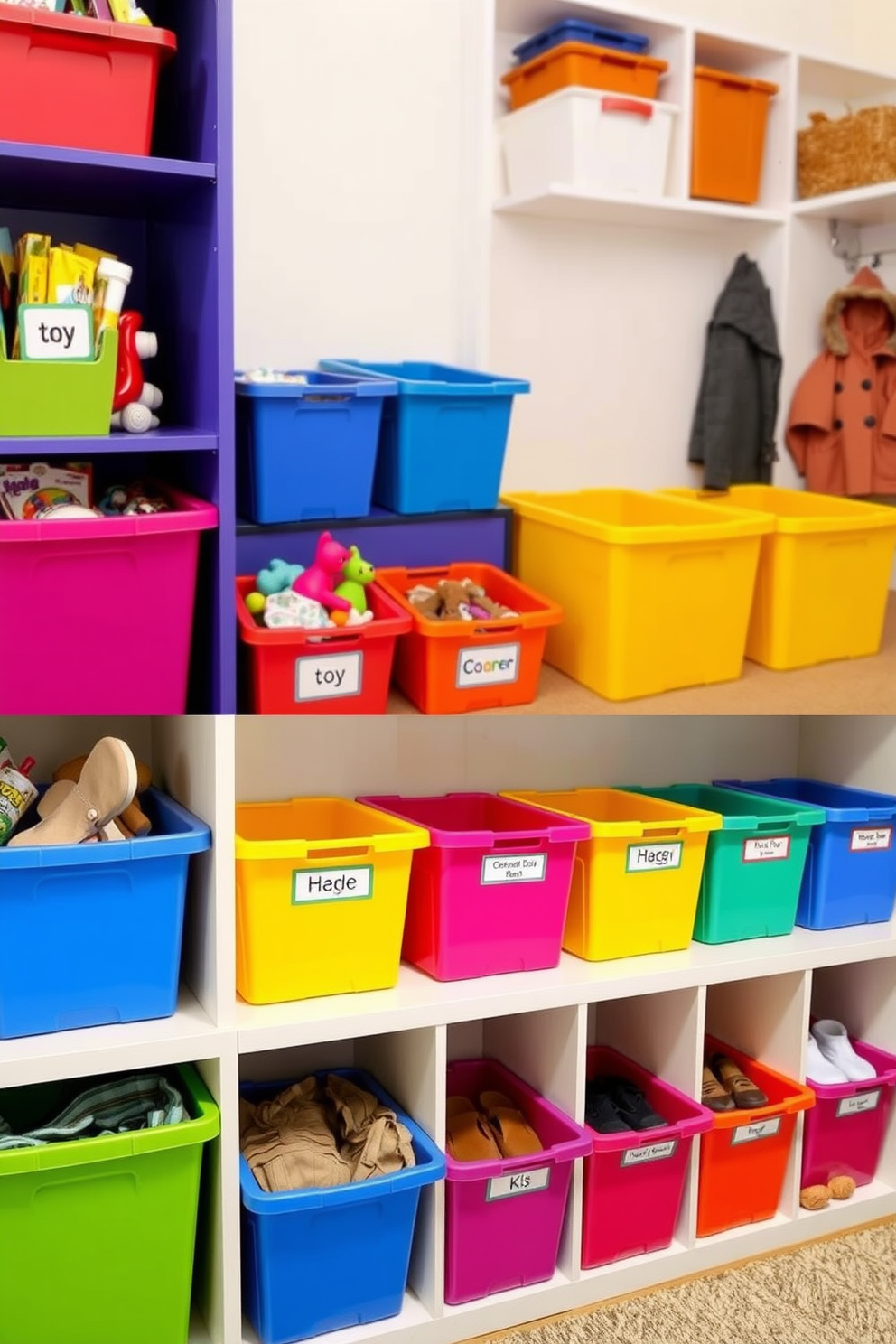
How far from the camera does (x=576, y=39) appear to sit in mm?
2760

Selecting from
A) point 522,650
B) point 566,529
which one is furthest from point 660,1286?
point 566,529

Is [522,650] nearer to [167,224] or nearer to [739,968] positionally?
[739,968]

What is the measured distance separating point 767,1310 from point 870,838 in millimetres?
755

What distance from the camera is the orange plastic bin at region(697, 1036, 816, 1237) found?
187 centimetres

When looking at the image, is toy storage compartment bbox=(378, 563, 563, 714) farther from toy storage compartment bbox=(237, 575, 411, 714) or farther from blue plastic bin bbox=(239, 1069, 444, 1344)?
blue plastic bin bbox=(239, 1069, 444, 1344)

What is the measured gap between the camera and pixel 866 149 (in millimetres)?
2961

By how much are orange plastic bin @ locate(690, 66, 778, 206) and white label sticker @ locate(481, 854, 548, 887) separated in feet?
6.53

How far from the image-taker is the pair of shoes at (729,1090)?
1932 mm

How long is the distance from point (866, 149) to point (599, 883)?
212 cm

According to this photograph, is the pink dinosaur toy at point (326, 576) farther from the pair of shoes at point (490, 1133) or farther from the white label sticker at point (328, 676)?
the pair of shoes at point (490, 1133)

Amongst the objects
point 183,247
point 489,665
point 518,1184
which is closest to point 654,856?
point 518,1184

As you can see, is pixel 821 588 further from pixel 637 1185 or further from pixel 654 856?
pixel 637 1185


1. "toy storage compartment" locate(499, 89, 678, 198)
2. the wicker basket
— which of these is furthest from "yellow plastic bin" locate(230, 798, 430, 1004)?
the wicker basket

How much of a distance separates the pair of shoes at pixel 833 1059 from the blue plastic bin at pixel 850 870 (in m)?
0.19
